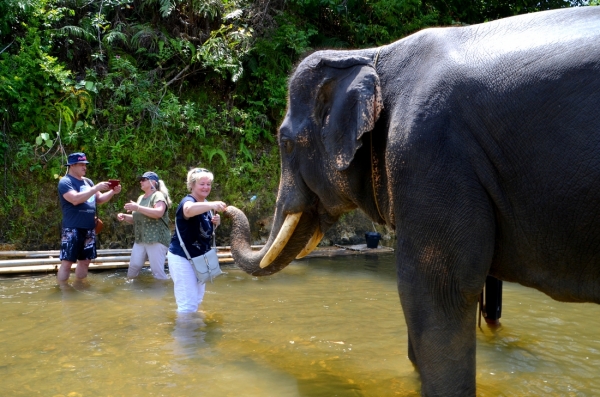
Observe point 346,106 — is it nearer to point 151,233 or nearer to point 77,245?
point 151,233

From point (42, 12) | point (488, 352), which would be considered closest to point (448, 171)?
point (488, 352)

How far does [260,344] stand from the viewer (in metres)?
5.13

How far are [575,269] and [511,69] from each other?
95cm

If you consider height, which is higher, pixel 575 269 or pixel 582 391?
pixel 575 269

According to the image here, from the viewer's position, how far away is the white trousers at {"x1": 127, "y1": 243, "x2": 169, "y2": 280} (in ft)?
27.6

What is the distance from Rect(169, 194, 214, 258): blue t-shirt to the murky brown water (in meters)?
0.70

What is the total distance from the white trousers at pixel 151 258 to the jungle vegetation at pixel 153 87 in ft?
8.44

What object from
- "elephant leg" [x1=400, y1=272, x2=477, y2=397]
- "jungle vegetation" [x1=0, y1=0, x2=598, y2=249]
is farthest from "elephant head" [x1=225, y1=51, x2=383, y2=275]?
"jungle vegetation" [x1=0, y1=0, x2=598, y2=249]

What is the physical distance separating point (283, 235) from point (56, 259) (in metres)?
6.40

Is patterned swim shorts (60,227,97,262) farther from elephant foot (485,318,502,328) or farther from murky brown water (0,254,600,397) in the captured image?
elephant foot (485,318,502,328)

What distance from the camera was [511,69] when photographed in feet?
8.68

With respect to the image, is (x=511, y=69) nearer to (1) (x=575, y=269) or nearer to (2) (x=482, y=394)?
(1) (x=575, y=269)

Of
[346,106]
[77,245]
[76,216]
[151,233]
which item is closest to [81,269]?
[77,245]

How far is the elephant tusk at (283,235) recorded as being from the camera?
13.1 feet
